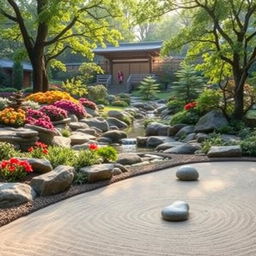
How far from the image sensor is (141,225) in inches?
229

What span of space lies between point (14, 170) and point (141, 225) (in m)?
3.11

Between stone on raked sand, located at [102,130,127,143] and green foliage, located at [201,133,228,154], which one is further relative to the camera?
stone on raked sand, located at [102,130,127,143]

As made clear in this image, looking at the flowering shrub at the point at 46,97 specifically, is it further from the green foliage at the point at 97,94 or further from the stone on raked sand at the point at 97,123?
the green foliage at the point at 97,94

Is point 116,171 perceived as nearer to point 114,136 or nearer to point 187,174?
point 187,174

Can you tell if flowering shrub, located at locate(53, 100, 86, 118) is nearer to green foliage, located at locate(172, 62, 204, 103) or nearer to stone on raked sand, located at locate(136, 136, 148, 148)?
stone on raked sand, located at locate(136, 136, 148, 148)

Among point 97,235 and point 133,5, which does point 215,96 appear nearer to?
point 133,5

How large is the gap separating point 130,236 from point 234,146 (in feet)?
21.1

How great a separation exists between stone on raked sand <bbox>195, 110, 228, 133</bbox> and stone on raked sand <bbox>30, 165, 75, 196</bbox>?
8.69 meters

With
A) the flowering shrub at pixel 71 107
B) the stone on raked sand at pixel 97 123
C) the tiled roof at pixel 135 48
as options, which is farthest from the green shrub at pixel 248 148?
the tiled roof at pixel 135 48

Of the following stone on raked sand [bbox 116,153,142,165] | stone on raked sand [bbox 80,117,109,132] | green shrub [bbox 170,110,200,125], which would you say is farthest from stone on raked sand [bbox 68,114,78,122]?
stone on raked sand [bbox 116,153,142,165]

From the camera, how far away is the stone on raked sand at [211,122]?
15.6m

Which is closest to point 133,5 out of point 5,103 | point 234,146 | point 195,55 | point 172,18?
point 195,55

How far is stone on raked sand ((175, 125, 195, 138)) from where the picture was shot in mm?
16375

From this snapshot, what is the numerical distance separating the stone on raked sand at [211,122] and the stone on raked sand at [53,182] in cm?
869
